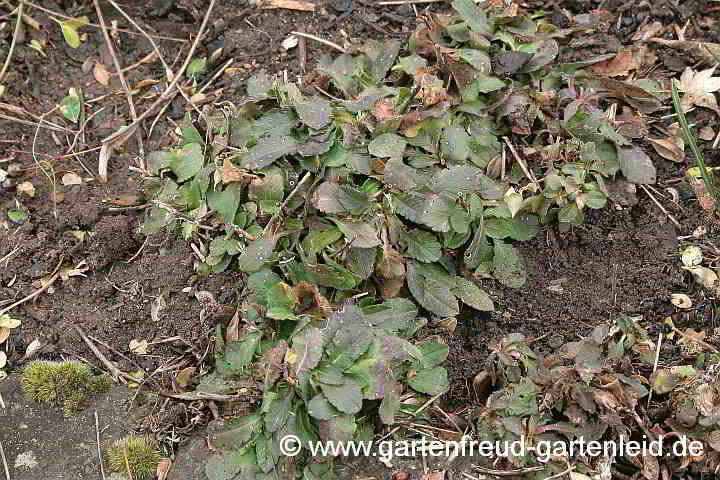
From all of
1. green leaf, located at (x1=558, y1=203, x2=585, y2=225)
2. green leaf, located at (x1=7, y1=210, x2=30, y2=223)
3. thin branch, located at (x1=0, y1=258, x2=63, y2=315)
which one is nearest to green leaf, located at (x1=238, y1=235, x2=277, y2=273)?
thin branch, located at (x1=0, y1=258, x2=63, y2=315)

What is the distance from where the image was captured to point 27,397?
2.37 meters

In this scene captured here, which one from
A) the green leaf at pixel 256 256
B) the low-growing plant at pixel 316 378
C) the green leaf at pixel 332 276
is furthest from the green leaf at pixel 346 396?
the green leaf at pixel 256 256

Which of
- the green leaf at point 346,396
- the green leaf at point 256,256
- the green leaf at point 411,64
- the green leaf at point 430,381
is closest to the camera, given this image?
the green leaf at point 346,396

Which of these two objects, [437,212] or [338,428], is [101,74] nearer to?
[437,212]

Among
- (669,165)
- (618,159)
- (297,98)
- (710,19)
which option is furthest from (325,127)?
(710,19)

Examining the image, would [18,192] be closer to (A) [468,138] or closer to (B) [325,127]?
(B) [325,127]

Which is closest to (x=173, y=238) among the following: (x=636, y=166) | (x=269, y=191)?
(x=269, y=191)

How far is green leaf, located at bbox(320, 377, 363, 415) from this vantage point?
1920 mm

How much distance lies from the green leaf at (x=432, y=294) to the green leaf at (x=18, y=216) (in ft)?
5.07

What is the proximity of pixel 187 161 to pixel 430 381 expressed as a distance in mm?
1175

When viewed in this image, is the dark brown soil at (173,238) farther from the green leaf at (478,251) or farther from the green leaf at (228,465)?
the green leaf at (228,465)

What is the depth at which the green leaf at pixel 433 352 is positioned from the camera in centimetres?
217

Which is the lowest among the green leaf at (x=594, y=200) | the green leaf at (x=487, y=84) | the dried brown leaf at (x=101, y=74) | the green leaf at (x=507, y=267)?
the green leaf at (x=507, y=267)

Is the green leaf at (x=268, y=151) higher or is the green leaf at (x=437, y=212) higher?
the green leaf at (x=268, y=151)
